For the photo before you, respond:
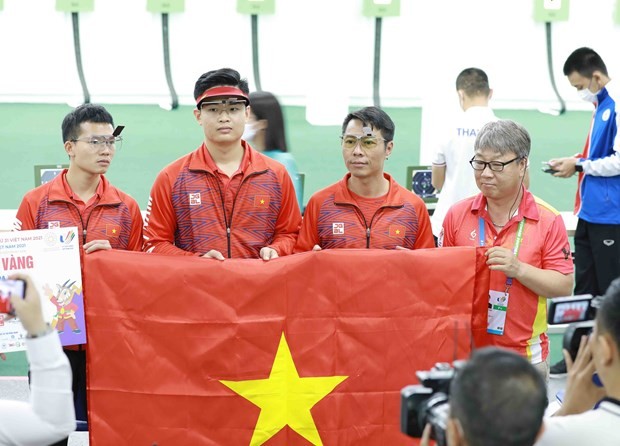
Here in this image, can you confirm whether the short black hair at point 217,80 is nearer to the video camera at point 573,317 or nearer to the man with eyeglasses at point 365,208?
the man with eyeglasses at point 365,208

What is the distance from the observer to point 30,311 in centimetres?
218

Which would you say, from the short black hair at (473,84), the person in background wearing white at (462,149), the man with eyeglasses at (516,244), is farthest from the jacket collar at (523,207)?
the short black hair at (473,84)

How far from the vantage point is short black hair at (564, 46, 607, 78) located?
19.7 feet

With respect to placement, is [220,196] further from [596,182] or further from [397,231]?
[596,182]

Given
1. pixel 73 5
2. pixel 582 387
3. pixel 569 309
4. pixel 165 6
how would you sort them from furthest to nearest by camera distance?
pixel 165 6 → pixel 73 5 → pixel 569 309 → pixel 582 387

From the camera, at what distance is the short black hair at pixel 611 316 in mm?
2316

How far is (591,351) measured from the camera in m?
2.48

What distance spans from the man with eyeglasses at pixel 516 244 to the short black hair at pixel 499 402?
166 cm

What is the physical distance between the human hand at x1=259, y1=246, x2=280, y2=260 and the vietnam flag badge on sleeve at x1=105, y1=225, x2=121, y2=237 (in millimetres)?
662

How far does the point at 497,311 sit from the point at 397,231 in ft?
1.81

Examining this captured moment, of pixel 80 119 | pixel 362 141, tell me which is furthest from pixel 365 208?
pixel 80 119

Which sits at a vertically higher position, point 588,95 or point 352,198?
point 588,95

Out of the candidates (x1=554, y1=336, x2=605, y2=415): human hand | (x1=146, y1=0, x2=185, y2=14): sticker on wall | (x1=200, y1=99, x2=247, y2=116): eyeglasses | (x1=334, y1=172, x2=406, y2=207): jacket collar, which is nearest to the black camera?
(x1=554, y1=336, x2=605, y2=415): human hand

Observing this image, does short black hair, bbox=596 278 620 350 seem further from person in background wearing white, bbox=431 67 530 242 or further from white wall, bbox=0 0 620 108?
white wall, bbox=0 0 620 108
